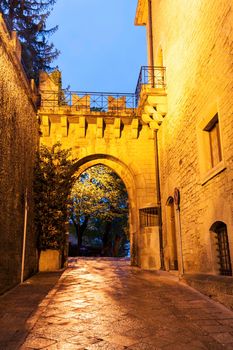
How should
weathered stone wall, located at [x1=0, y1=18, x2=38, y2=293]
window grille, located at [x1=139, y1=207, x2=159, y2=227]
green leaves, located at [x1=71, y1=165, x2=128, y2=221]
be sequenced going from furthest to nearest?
1. green leaves, located at [x1=71, y1=165, x2=128, y2=221]
2. window grille, located at [x1=139, y1=207, x2=159, y2=227]
3. weathered stone wall, located at [x1=0, y1=18, x2=38, y2=293]

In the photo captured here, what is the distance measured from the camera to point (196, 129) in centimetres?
707

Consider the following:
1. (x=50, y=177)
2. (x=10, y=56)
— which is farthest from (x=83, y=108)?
(x=10, y=56)

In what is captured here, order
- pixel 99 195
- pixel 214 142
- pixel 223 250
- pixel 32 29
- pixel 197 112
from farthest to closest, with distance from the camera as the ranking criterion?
pixel 32 29, pixel 99 195, pixel 197 112, pixel 214 142, pixel 223 250

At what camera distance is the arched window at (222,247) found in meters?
5.86

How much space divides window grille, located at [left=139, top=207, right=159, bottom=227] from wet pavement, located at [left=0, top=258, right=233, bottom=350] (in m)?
4.85

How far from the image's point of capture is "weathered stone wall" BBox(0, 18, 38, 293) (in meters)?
6.23

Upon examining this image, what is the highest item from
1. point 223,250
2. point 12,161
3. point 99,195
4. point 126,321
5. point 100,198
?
point 99,195

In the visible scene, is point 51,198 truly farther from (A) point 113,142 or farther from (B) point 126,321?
(B) point 126,321

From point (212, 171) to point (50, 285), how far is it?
397cm

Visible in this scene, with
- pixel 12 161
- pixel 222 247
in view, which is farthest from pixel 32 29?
pixel 222 247

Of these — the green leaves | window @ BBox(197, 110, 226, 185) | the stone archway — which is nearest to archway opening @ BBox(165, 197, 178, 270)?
the stone archway

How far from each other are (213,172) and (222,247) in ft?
4.44

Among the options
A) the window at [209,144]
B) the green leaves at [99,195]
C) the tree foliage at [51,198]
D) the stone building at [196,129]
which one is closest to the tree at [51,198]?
the tree foliage at [51,198]

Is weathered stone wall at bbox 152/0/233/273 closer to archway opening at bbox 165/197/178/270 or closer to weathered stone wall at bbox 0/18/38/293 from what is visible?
archway opening at bbox 165/197/178/270
